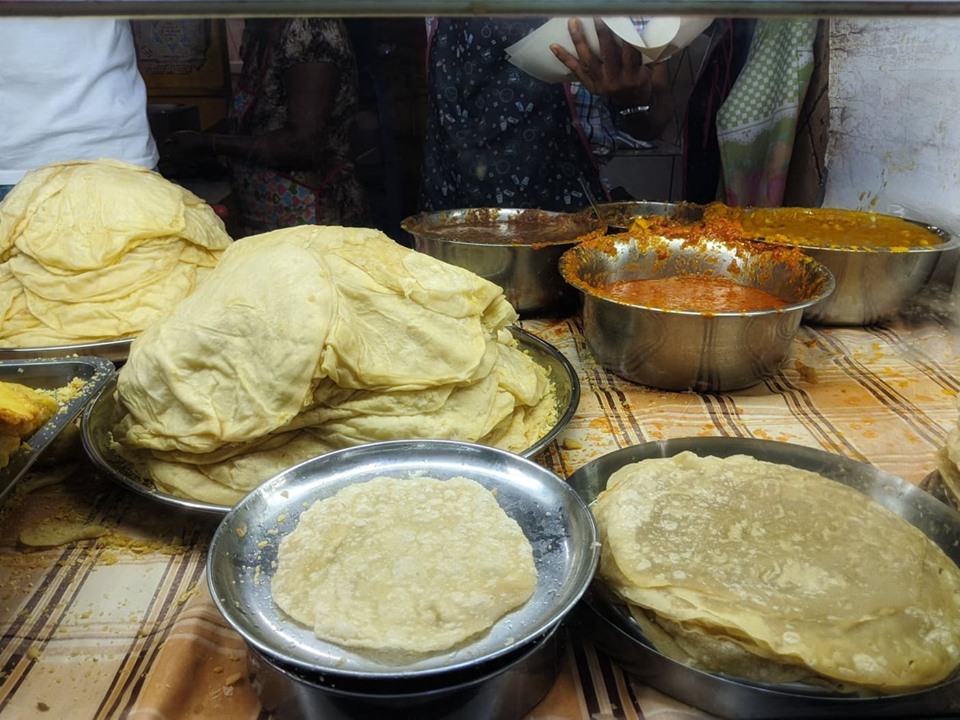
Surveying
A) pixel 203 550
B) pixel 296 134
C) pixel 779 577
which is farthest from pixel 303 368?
pixel 296 134

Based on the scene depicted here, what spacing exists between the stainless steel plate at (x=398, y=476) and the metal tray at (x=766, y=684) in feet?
0.39

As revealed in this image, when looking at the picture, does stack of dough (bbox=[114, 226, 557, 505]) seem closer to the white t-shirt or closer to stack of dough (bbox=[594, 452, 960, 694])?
stack of dough (bbox=[594, 452, 960, 694])

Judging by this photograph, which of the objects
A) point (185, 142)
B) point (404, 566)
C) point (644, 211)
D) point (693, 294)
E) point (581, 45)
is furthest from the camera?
point (644, 211)

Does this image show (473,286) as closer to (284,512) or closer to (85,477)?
(284,512)

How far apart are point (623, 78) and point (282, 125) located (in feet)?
5.01

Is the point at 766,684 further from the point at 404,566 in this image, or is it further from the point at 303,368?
the point at 303,368

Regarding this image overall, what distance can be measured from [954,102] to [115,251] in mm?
2864

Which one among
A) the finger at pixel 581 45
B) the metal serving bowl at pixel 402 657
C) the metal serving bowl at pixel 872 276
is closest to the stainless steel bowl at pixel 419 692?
the metal serving bowl at pixel 402 657

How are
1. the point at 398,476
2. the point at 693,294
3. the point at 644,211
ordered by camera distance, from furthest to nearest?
the point at 644,211 → the point at 693,294 → the point at 398,476

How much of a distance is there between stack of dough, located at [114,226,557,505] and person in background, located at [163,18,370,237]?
1384mm

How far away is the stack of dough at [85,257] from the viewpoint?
2.16 metres

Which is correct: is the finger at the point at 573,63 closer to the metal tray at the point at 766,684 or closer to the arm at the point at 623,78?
the arm at the point at 623,78

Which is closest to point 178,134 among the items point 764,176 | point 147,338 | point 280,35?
point 280,35

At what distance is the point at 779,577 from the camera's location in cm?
112
